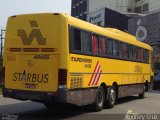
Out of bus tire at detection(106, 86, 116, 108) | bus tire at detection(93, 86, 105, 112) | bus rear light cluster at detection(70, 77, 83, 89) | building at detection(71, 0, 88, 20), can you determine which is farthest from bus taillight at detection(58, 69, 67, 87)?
building at detection(71, 0, 88, 20)

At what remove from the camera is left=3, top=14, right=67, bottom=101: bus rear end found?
14.3 m

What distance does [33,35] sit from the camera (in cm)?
1473

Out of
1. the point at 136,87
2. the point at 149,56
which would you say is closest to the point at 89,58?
the point at 136,87

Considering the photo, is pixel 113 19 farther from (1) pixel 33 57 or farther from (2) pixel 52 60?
(2) pixel 52 60

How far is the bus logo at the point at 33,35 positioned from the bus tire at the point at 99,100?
3.53 metres

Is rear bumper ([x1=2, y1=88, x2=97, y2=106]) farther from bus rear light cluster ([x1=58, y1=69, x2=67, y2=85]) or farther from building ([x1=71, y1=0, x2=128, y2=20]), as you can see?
building ([x1=71, y1=0, x2=128, y2=20])

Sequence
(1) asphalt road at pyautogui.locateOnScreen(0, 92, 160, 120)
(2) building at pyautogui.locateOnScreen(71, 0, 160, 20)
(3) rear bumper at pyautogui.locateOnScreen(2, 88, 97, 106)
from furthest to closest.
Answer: (2) building at pyautogui.locateOnScreen(71, 0, 160, 20)
(1) asphalt road at pyautogui.locateOnScreen(0, 92, 160, 120)
(3) rear bumper at pyautogui.locateOnScreen(2, 88, 97, 106)

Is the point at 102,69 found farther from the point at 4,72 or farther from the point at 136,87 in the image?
the point at 136,87

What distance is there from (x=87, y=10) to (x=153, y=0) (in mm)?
26260

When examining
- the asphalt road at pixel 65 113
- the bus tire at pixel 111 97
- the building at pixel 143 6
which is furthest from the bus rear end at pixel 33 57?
the building at pixel 143 6

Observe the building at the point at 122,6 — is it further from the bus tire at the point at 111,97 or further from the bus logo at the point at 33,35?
the bus logo at the point at 33,35

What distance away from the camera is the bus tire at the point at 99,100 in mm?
16781

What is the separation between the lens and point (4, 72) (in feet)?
50.0

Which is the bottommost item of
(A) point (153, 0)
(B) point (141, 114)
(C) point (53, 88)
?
(B) point (141, 114)
